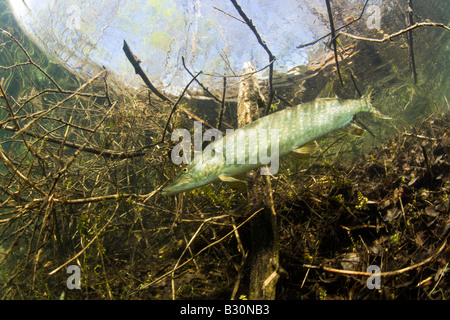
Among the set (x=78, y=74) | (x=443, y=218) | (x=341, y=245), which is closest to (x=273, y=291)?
(x=341, y=245)

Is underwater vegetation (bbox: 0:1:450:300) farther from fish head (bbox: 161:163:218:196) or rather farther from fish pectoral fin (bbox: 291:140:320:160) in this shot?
fish head (bbox: 161:163:218:196)

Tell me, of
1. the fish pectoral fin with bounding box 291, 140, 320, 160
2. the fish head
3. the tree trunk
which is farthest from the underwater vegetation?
the fish head

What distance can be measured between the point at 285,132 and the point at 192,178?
1.40 m

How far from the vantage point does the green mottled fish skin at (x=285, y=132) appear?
2.76m

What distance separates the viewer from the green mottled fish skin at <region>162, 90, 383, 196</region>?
9.06 feet

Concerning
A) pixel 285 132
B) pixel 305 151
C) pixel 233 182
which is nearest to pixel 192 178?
pixel 233 182

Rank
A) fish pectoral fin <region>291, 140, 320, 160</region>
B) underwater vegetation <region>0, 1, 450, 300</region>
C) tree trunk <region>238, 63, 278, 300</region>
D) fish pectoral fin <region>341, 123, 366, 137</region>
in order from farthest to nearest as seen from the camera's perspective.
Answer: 1. fish pectoral fin <region>341, 123, 366, 137</region>
2. fish pectoral fin <region>291, 140, 320, 160</region>
3. underwater vegetation <region>0, 1, 450, 300</region>
4. tree trunk <region>238, 63, 278, 300</region>

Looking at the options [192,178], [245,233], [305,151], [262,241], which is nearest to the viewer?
[262,241]

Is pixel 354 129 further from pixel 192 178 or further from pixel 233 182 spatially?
pixel 192 178

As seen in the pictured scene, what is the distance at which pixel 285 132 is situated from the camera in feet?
9.09

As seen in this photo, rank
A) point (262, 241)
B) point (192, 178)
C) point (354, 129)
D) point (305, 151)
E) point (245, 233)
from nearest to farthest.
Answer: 1. point (262, 241)
2. point (192, 178)
3. point (305, 151)
4. point (354, 129)
5. point (245, 233)

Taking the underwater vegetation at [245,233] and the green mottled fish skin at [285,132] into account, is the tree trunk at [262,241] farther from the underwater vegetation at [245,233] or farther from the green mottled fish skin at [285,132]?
the green mottled fish skin at [285,132]
